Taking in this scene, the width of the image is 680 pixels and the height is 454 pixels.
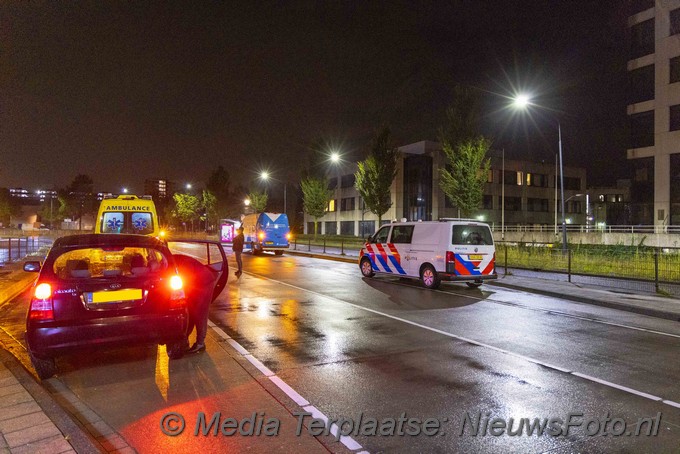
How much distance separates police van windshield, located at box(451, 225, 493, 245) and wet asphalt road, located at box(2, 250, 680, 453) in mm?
3020

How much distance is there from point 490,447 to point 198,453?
7.82ft

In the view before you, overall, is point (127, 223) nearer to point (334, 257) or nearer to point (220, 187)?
point (334, 257)

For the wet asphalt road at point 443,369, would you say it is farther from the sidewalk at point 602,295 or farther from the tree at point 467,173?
Result: the tree at point 467,173

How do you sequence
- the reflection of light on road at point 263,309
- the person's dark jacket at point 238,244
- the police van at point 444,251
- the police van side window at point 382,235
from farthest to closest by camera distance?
the person's dark jacket at point 238,244 → the police van side window at point 382,235 → the police van at point 444,251 → the reflection of light on road at point 263,309

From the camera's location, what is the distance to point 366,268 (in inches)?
653

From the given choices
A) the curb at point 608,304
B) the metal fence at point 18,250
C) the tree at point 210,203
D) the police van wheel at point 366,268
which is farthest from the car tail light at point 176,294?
the tree at point 210,203

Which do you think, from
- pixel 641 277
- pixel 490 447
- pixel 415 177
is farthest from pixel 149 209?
pixel 415 177

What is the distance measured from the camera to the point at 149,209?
15500 mm

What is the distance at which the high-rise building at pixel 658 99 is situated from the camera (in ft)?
126

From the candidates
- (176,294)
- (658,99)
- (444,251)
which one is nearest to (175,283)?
(176,294)

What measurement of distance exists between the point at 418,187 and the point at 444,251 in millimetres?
44487

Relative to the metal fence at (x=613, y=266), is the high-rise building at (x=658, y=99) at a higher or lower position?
higher

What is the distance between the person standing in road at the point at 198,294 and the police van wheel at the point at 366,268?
10015 millimetres

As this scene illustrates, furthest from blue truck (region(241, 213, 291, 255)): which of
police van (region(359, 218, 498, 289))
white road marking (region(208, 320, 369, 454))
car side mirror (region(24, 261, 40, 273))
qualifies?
car side mirror (region(24, 261, 40, 273))
